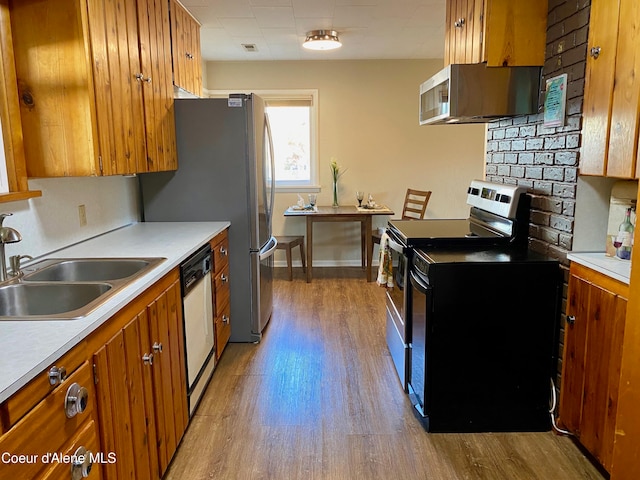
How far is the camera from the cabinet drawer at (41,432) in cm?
99

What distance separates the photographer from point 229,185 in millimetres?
3285

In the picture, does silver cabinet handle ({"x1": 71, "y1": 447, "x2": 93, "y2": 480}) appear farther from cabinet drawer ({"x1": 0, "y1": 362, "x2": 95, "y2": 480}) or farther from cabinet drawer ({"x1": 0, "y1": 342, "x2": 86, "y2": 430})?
cabinet drawer ({"x1": 0, "y1": 342, "x2": 86, "y2": 430})

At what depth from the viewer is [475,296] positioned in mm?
2203

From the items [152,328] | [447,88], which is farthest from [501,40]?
[152,328]

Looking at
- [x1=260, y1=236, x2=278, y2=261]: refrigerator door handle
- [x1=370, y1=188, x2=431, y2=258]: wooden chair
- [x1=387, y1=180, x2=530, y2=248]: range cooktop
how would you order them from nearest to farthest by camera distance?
[x1=387, y1=180, x2=530, y2=248]: range cooktop, [x1=260, y1=236, x2=278, y2=261]: refrigerator door handle, [x1=370, y1=188, x2=431, y2=258]: wooden chair

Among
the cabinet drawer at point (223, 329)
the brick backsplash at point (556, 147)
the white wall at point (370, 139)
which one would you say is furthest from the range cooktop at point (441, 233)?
the white wall at point (370, 139)

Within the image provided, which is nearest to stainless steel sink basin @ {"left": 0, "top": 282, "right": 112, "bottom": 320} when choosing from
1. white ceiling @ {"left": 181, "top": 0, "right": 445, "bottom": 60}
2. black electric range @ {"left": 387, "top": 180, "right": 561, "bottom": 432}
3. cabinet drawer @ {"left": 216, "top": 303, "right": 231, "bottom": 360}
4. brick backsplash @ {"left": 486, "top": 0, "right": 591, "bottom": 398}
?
cabinet drawer @ {"left": 216, "top": 303, "right": 231, "bottom": 360}

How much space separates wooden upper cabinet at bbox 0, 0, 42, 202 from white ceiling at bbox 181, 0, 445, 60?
168cm

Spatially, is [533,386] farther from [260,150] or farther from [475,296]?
[260,150]

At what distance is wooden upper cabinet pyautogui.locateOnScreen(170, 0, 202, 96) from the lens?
3.26 metres

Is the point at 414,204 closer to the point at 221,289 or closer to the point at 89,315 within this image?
the point at 221,289

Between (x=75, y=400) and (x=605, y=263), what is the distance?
194 cm

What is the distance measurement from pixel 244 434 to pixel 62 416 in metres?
1.26

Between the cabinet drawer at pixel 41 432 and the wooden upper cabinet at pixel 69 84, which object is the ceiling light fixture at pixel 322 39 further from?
the cabinet drawer at pixel 41 432
